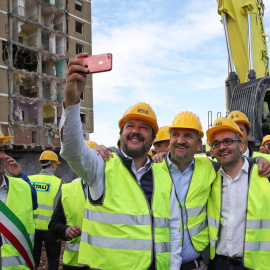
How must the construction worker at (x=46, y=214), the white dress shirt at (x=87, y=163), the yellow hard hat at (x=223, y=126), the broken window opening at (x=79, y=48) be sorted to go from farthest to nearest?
1. the broken window opening at (x=79, y=48)
2. the construction worker at (x=46, y=214)
3. the yellow hard hat at (x=223, y=126)
4. the white dress shirt at (x=87, y=163)

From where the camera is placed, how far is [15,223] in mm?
3129

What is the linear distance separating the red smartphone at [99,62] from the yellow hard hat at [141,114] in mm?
1007

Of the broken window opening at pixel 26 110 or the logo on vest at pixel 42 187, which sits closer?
the logo on vest at pixel 42 187

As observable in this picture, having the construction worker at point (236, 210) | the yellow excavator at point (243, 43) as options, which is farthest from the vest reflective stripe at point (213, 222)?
the yellow excavator at point (243, 43)

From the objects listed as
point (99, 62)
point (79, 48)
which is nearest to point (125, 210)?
point (99, 62)

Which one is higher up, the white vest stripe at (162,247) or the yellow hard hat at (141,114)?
the yellow hard hat at (141,114)

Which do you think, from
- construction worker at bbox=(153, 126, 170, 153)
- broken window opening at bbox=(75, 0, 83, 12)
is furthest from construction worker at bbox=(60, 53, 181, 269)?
broken window opening at bbox=(75, 0, 83, 12)

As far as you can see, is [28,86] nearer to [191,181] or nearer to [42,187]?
[42,187]

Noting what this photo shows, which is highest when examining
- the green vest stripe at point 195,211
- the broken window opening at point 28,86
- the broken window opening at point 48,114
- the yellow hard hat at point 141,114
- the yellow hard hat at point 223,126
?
the broken window opening at point 28,86

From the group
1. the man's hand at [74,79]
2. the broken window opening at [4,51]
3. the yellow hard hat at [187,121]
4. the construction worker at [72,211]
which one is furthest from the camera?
the broken window opening at [4,51]

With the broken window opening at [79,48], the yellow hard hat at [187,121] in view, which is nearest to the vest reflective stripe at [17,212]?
the yellow hard hat at [187,121]

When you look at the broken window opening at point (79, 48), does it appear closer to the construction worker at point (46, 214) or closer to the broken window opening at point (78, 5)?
the broken window opening at point (78, 5)

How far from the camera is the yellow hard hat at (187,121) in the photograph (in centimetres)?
329

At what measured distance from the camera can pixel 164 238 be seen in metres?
2.57
